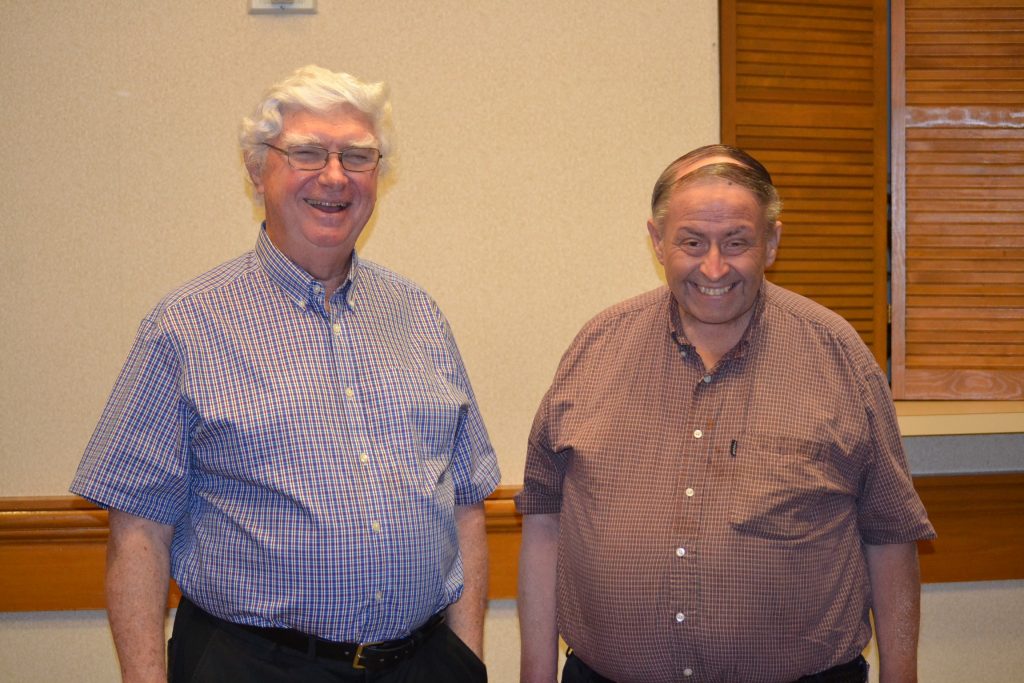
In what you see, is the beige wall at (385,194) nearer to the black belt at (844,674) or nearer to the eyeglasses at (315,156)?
the eyeglasses at (315,156)

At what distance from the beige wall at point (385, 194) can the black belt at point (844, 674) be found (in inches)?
40.2

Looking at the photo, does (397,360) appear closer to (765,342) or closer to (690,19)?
(765,342)

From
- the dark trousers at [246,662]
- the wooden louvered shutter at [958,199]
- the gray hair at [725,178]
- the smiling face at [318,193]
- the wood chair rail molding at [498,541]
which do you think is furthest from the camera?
the wooden louvered shutter at [958,199]

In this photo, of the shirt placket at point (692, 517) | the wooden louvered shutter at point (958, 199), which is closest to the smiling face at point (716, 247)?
the shirt placket at point (692, 517)

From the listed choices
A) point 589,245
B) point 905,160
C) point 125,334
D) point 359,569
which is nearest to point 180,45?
point 125,334

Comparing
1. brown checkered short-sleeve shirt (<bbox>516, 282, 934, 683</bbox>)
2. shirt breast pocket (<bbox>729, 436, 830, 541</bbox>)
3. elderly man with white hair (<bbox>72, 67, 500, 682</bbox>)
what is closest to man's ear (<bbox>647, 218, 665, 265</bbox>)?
brown checkered short-sleeve shirt (<bbox>516, 282, 934, 683</bbox>)

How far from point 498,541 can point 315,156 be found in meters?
1.23

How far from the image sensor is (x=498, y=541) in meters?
2.46

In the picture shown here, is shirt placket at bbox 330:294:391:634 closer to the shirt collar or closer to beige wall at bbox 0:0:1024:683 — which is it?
the shirt collar

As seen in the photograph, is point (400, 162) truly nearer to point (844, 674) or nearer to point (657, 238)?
point (657, 238)

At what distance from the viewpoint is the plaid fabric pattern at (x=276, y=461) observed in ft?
4.83

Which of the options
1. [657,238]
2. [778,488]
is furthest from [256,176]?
[778,488]

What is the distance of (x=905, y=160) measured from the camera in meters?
2.62

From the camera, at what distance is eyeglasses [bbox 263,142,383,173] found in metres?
1.57
